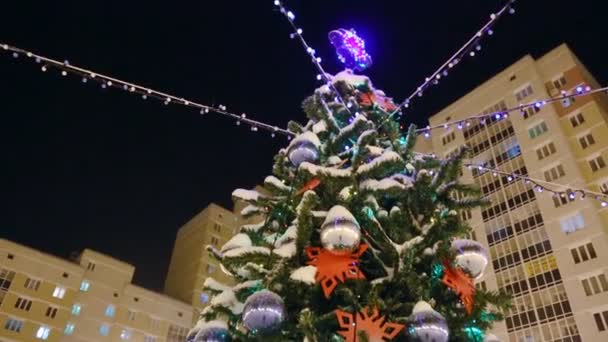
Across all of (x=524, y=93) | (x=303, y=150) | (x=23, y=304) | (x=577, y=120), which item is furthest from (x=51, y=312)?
(x=577, y=120)

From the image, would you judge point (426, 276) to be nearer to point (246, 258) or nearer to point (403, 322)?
point (403, 322)

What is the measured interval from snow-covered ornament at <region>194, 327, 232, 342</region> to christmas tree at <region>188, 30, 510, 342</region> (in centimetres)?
1

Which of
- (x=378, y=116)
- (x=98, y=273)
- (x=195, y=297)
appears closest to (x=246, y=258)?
(x=378, y=116)

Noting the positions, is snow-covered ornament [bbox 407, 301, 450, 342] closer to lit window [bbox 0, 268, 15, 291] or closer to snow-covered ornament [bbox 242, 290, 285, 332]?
snow-covered ornament [bbox 242, 290, 285, 332]

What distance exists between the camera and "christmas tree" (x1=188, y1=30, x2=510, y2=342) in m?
3.13

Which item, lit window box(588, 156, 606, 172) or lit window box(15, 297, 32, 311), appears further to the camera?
lit window box(15, 297, 32, 311)

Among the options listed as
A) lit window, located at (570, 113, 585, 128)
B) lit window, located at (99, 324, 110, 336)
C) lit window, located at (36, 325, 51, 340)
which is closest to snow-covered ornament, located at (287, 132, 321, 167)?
lit window, located at (570, 113, 585, 128)

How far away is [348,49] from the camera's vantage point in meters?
6.57

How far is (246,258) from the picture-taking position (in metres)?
3.46

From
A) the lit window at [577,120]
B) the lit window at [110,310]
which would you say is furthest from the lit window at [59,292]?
the lit window at [577,120]

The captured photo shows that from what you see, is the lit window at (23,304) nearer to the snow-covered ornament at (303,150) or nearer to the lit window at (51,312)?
the lit window at (51,312)

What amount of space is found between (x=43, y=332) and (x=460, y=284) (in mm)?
35032

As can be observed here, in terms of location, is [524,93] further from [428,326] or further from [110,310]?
[110,310]

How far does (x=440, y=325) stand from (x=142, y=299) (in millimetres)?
37593
